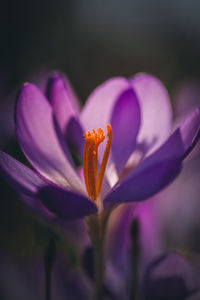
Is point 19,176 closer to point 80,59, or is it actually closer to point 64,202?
point 64,202

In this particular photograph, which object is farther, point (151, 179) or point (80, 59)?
point (80, 59)

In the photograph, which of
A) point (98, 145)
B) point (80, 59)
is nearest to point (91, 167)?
point (98, 145)

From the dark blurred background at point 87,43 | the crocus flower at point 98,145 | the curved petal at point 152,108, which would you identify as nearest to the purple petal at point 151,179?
the crocus flower at point 98,145

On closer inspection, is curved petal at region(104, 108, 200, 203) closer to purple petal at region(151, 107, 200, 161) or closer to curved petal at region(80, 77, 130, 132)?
purple petal at region(151, 107, 200, 161)

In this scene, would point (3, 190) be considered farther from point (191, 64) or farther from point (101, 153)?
point (191, 64)

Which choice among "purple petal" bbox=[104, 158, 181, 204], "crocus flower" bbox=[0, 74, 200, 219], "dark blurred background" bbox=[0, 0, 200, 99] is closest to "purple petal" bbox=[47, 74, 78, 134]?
"crocus flower" bbox=[0, 74, 200, 219]

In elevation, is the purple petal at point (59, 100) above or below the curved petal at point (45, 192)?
above

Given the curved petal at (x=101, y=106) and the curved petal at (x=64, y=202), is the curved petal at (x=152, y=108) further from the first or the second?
the curved petal at (x=64, y=202)
